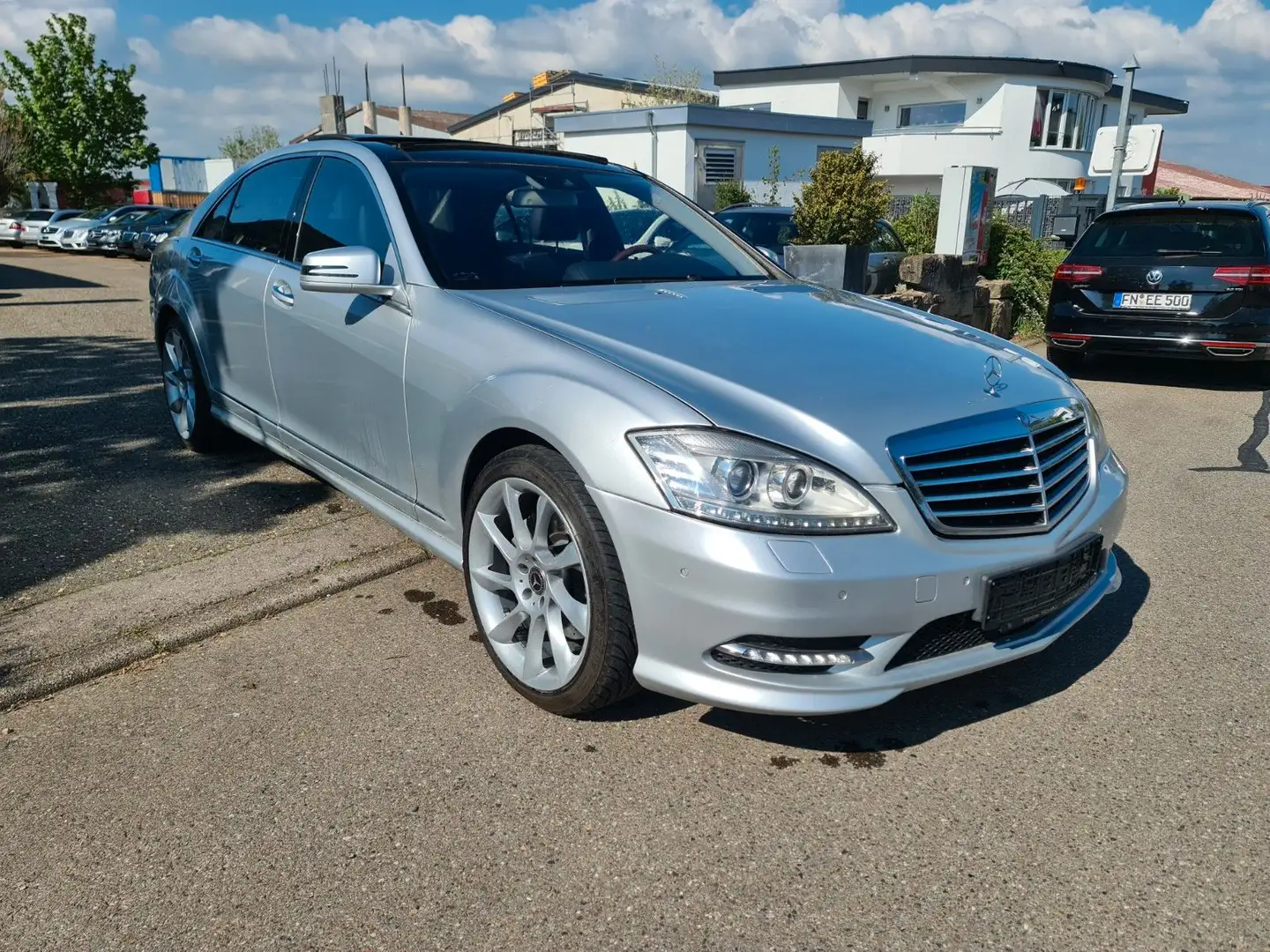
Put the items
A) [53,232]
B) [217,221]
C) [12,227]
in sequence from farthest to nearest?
[12,227]
[53,232]
[217,221]

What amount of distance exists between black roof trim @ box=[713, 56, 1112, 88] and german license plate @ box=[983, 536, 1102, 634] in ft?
125

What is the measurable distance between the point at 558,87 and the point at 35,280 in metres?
31.8

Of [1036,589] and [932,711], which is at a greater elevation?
[1036,589]

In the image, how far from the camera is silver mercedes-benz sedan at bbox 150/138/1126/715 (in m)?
2.46

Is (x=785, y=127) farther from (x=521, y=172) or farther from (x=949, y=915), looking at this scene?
(x=949, y=915)

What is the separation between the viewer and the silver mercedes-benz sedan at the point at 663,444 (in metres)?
2.46

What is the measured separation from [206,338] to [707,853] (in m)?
3.90

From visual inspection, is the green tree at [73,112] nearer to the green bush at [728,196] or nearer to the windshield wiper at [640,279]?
the green bush at [728,196]

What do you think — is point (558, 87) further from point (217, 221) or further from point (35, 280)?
point (217, 221)

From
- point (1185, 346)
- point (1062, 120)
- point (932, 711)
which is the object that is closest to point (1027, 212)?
point (1185, 346)

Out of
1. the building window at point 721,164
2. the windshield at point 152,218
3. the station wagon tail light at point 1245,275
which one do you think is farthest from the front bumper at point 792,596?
the windshield at point 152,218

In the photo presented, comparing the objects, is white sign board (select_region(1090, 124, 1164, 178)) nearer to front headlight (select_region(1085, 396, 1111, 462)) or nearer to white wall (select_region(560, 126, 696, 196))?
white wall (select_region(560, 126, 696, 196))

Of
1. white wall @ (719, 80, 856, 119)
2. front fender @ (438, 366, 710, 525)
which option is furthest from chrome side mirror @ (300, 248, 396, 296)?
white wall @ (719, 80, 856, 119)

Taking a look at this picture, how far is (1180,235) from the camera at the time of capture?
8203mm
